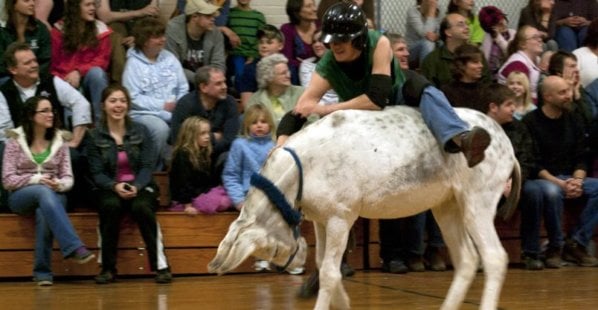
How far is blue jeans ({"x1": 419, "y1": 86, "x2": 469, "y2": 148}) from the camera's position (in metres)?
6.29

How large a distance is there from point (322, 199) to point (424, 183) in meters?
0.63

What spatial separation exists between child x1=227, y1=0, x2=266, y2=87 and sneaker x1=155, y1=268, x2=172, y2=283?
2925mm

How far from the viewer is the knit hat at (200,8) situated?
1066 cm

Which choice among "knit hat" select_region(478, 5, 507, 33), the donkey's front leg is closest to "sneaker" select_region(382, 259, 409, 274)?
the donkey's front leg

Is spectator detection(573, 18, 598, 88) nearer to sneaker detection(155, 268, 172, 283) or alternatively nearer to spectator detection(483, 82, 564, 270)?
spectator detection(483, 82, 564, 270)

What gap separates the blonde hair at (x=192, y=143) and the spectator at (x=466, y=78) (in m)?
2.16

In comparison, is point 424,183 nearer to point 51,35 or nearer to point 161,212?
point 161,212

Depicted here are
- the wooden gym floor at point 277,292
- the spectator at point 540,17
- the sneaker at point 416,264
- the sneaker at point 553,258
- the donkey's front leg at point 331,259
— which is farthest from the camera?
the spectator at point 540,17

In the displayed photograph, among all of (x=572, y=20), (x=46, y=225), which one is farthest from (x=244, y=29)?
(x=572, y=20)

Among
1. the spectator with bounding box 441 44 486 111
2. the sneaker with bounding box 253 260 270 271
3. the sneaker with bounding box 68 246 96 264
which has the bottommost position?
the sneaker with bounding box 253 260 270 271

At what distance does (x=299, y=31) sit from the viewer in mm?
11273

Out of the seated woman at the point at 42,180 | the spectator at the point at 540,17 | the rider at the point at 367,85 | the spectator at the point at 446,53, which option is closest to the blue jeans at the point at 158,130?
the seated woman at the point at 42,180

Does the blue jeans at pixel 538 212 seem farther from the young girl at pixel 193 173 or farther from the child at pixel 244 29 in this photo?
the child at pixel 244 29

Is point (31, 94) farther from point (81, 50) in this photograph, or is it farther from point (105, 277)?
point (105, 277)
